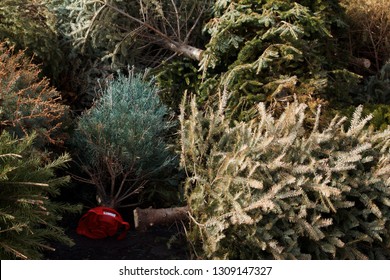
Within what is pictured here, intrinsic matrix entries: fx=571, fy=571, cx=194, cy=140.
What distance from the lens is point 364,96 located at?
585cm

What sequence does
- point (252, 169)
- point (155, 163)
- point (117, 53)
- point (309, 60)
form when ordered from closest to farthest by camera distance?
point (252, 169) < point (155, 163) < point (309, 60) < point (117, 53)

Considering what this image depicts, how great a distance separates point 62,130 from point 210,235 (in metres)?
1.61

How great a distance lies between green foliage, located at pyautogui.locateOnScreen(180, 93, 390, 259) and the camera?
3475 mm

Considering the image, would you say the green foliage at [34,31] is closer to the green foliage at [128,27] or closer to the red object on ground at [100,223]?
the green foliage at [128,27]

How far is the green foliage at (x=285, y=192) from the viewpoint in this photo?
→ 347cm

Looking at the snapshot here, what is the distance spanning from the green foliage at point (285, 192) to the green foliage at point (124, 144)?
445mm

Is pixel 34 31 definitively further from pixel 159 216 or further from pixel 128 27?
pixel 159 216

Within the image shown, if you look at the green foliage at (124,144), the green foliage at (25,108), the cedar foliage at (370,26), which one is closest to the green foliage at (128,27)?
the green foliage at (124,144)

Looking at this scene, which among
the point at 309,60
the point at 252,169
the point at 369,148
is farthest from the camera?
the point at 309,60

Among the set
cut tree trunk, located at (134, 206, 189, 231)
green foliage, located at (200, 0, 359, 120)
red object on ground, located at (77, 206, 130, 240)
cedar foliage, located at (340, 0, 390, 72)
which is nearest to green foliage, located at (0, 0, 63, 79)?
green foliage, located at (200, 0, 359, 120)

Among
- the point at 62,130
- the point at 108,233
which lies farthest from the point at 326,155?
the point at 62,130

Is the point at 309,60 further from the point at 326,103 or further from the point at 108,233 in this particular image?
the point at 108,233

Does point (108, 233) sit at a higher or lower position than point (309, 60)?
lower

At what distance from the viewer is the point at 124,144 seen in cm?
419
